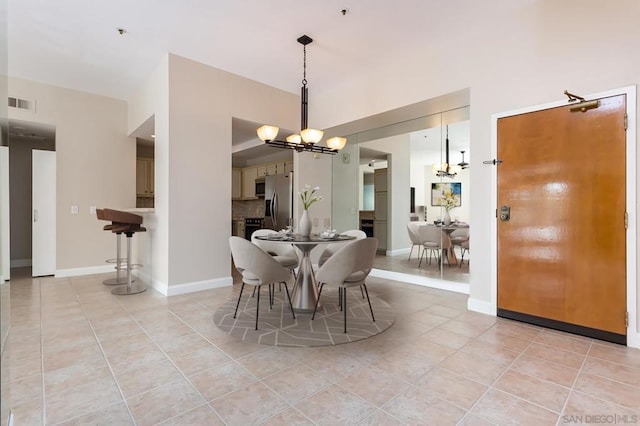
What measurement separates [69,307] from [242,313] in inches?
79.5

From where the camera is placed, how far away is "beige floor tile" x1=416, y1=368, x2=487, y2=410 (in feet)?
5.86

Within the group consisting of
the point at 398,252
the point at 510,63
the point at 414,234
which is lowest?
the point at 398,252

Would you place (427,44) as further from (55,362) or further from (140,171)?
(140,171)

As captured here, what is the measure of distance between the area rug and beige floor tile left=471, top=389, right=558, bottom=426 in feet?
3.48

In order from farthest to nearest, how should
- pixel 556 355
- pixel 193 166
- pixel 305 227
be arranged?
pixel 193 166 < pixel 305 227 < pixel 556 355

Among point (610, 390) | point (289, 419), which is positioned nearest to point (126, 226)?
point (289, 419)

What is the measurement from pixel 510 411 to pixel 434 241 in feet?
10.5

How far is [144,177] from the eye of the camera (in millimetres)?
6645

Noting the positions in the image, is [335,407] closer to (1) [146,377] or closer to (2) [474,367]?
(2) [474,367]

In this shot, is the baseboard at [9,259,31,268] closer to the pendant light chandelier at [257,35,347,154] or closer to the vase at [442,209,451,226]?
the pendant light chandelier at [257,35,347,154]

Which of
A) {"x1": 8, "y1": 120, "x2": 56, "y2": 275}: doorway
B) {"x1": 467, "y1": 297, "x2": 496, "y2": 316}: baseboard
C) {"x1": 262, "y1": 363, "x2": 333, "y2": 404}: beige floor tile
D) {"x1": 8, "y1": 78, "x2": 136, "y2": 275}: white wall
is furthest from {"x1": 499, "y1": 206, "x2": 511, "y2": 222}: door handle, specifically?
{"x1": 8, "y1": 120, "x2": 56, "y2": 275}: doorway

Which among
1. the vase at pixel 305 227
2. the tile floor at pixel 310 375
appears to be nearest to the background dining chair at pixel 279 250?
the vase at pixel 305 227

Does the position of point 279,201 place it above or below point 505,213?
above

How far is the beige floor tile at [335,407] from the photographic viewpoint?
1.62 meters
